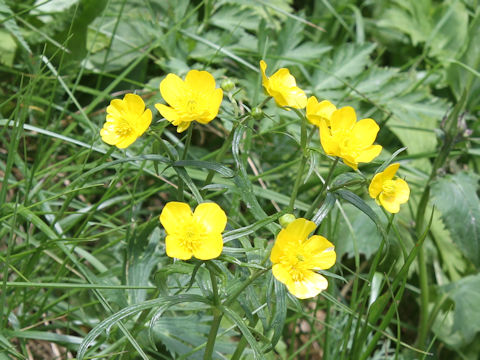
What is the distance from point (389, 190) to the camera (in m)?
1.04

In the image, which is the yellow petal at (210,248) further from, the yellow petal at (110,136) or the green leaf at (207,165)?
the yellow petal at (110,136)

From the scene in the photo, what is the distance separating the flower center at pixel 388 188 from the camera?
3.37ft

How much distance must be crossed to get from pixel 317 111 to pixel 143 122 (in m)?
0.30

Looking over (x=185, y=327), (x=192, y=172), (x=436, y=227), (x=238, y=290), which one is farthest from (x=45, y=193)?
(x=436, y=227)

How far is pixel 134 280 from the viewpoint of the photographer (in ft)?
4.51

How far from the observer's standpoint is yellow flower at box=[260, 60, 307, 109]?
107 centimetres

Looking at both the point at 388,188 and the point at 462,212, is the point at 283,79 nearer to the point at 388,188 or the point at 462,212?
the point at 388,188

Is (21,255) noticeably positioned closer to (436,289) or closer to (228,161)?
(228,161)

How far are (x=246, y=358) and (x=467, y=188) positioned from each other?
86cm

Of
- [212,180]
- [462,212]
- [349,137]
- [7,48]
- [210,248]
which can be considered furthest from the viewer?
[7,48]

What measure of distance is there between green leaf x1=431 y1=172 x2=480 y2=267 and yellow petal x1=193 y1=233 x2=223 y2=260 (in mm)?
1088

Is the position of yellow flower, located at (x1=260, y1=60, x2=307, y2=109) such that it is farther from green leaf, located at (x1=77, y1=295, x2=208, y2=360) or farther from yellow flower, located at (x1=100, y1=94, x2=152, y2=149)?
green leaf, located at (x1=77, y1=295, x2=208, y2=360)

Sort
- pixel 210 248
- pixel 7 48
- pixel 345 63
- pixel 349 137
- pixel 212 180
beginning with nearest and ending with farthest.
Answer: pixel 210 248 → pixel 349 137 → pixel 212 180 → pixel 7 48 → pixel 345 63

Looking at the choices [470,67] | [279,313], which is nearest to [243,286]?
[279,313]
